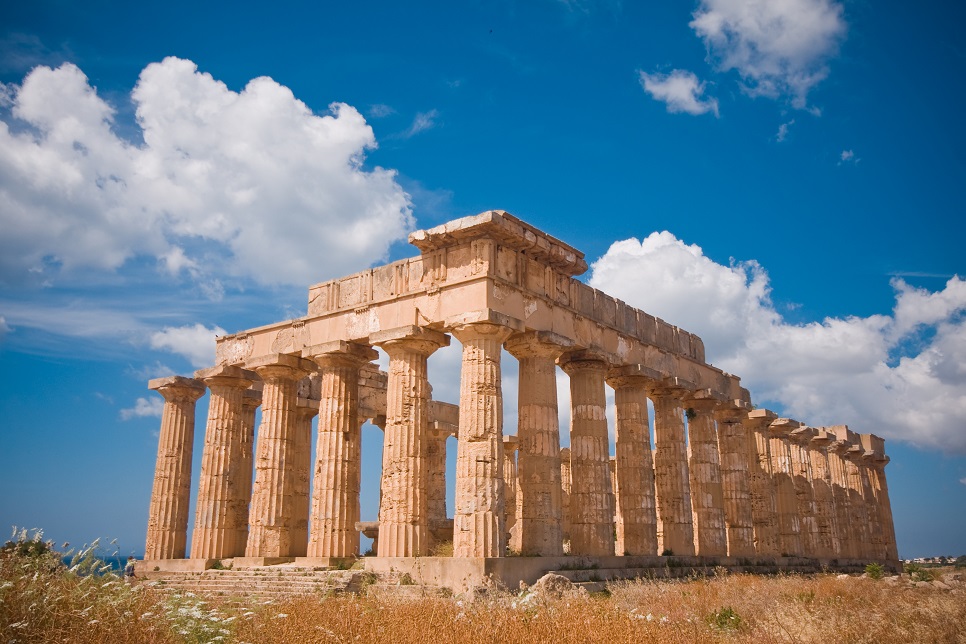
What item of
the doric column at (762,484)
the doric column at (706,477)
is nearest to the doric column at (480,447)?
the doric column at (706,477)

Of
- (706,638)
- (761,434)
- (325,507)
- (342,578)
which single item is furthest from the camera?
(761,434)

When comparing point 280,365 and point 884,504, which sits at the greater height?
point 280,365

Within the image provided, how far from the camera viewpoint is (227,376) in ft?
80.3

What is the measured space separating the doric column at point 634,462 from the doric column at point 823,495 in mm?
14774

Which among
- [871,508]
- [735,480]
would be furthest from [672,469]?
[871,508]

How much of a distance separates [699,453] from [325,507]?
13.5 m

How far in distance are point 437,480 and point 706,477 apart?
10481 mm


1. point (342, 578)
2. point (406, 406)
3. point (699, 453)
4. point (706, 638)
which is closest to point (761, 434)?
point (699, 453)

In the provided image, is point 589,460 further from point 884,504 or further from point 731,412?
point 884,504

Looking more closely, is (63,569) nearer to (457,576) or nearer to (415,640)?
(415,640)

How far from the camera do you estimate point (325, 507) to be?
21.0 metres

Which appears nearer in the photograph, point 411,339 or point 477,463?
point 477,463

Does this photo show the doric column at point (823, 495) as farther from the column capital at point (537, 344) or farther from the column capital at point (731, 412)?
the column capital at point (537, 344)

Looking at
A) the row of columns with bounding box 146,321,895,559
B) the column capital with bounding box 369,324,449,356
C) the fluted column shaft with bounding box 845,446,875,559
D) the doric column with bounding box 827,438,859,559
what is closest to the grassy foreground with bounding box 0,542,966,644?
the row of columns with bounding box 146,321,895,559
